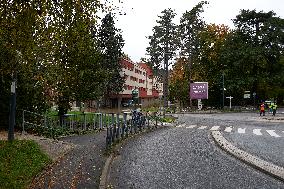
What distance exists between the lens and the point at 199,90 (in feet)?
204

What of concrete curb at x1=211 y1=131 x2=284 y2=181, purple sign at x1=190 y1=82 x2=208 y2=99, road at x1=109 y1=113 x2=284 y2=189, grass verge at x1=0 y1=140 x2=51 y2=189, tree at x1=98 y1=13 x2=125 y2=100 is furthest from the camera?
tree at x1=98 y1=13 x2=125 y2=100

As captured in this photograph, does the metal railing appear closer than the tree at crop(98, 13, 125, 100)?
Yes

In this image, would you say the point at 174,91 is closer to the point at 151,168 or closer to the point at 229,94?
the point at 229,94

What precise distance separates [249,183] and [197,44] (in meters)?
62.2

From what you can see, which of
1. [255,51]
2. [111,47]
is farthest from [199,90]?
[111,47]

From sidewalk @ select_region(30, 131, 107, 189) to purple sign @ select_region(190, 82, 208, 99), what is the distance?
4730 centimetres

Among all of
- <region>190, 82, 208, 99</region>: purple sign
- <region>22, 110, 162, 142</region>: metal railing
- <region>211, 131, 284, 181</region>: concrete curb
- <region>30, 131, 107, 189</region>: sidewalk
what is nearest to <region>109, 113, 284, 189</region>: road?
<region>211, 131, 284, 181</region>: concrete curb

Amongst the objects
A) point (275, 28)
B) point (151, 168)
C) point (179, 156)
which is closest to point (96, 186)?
point (151, 168)

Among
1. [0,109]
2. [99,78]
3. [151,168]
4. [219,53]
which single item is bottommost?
[151,168]

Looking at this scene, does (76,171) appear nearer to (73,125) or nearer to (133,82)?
(73,125)

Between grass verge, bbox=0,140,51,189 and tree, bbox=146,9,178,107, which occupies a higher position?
tree, bbox=146,9,178,107

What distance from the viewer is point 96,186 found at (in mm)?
9328

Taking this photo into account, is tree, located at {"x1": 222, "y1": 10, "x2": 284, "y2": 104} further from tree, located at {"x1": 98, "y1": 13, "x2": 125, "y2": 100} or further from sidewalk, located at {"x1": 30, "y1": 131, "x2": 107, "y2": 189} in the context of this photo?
sidewalk, located at {"x1": 30, "y1": 131, "x2": 107, "y2": 189}

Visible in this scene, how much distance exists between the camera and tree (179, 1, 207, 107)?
71.1 meters
